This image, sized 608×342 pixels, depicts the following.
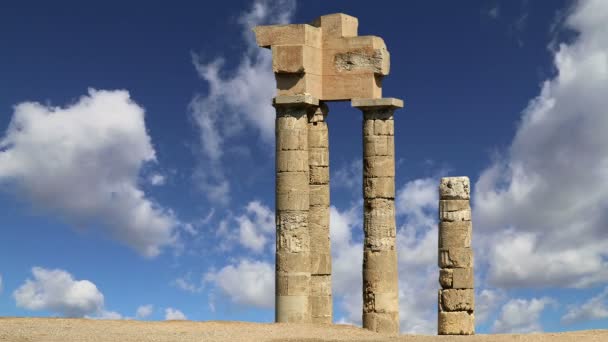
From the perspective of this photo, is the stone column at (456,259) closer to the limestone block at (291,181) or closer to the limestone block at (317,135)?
the limestone block at (291,181)

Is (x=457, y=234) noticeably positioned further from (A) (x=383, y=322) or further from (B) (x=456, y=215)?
(A) (x=383, y=322)

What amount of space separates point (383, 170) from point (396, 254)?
2405mm

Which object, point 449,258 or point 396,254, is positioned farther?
point 396,254

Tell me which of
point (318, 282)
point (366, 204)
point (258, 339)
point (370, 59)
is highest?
point (370, 59)

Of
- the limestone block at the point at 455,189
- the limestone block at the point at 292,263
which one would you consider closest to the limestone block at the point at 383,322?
the limestone block at the point at 292,263

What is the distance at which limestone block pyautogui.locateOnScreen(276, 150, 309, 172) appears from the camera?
3123 cm

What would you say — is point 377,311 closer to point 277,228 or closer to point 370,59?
point 277,228

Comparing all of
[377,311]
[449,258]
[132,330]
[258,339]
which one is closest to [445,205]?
[449,258]

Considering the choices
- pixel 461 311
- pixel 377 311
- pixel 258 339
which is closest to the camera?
pixel 258 339

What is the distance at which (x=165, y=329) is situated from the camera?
89.2 feet

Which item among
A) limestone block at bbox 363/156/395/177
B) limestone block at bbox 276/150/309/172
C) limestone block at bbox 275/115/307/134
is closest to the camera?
limestone block at bbox 276/150/309/172

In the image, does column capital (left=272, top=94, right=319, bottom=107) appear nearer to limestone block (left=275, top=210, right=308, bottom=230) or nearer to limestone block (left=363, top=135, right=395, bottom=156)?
limestone block (left=363, top=135, right=395, bottom=156)

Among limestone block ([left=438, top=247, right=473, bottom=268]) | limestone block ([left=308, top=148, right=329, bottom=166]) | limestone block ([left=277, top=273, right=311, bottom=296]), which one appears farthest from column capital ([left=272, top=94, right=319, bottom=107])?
limestone block ([left=438, top=247, right=473, bottom=268])

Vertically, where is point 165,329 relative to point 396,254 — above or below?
below
